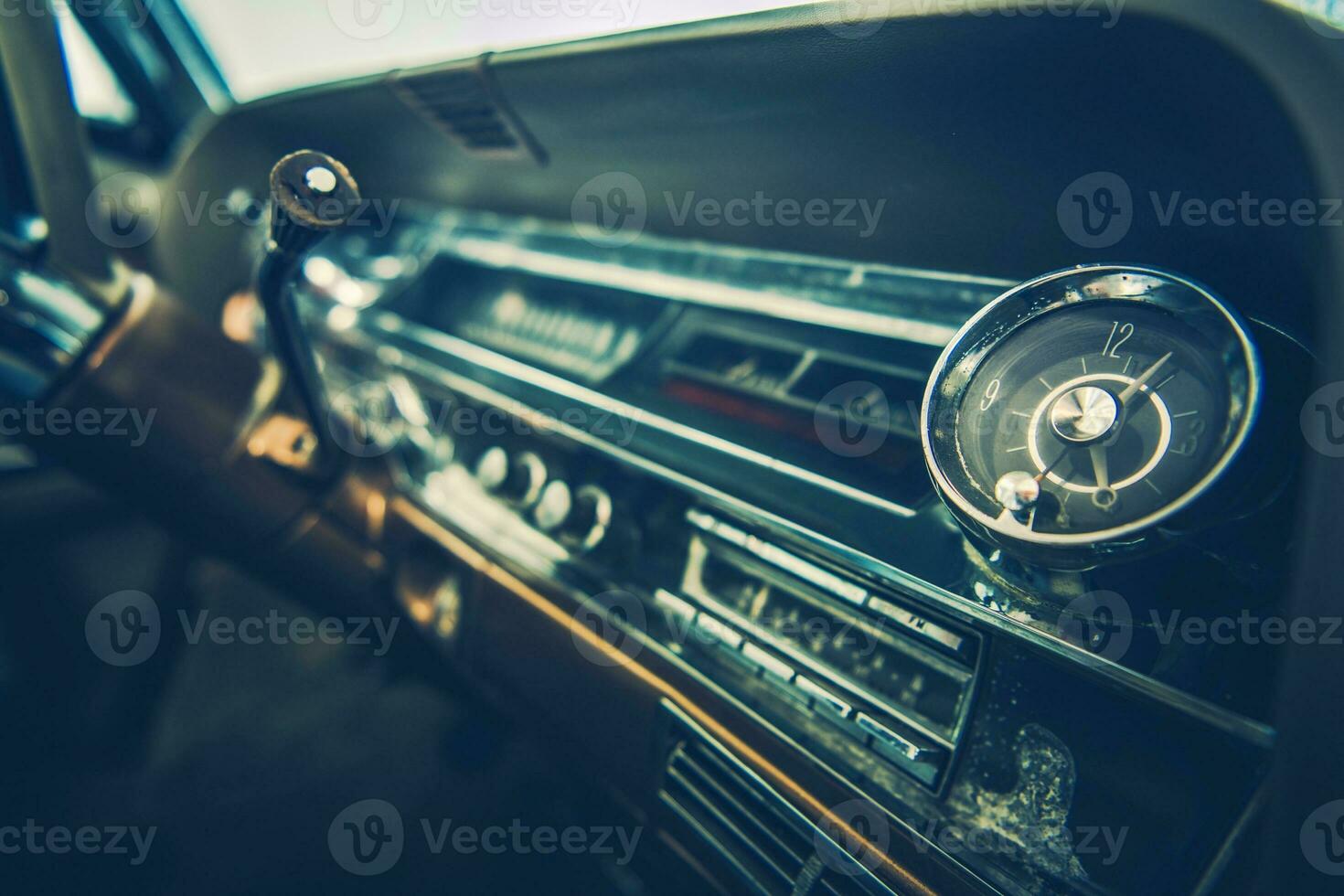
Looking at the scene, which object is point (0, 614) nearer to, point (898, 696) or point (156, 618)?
point (156, 618)

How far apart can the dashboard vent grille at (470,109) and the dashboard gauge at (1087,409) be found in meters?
0.85

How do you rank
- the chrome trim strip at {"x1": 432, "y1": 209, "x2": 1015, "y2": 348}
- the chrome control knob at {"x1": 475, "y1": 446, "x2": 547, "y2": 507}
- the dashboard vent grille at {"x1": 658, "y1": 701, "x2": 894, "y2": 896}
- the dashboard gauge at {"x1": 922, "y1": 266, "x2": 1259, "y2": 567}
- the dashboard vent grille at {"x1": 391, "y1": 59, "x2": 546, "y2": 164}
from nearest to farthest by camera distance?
the dashboard gauge at {"x1": 922, "y1": 266, "x2": 1259, "y2": 567} → the dashboard vent grille at {"x1": 658, "y1": 701, "x2": 894, "y2": 896} → the chrome trim strip at {"x1": 432, "y1": 209, "x2": 1015, "y2": 348} → the dashboard vent grille at {"x1": 391, "y1": 59, "x2": 546, "y2": 164} → the chrome control knob at {"x1": 475, "y1": 446, "x2": 547, "y2": 507}

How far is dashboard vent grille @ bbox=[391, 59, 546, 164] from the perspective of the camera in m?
1.03

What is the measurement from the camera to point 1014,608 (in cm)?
66

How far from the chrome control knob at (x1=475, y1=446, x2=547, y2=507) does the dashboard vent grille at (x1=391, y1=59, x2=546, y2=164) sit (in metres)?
0.59

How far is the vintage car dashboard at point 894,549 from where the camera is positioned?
A: 0.60 meters

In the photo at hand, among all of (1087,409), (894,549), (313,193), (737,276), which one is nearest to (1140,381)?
(1087,409)

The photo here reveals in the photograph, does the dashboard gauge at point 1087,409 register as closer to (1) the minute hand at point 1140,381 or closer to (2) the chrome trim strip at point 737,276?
(1) the minute hand at point 1140,381

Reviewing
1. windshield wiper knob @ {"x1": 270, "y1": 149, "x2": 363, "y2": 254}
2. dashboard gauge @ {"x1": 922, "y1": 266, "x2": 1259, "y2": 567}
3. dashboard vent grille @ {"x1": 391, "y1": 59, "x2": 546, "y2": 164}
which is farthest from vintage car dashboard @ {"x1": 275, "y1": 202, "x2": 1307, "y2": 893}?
windshield wiper knob @ {"x1": 270, "y1": 149, "x2": 363, "y2": 254}

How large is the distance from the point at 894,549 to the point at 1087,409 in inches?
9.9

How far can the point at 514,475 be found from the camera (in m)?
1.22

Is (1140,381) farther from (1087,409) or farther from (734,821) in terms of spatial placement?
(734,821)

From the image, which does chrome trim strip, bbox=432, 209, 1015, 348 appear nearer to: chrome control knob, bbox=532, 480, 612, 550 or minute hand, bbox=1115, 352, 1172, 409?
minute hand, bbox=1115, 352, 1172, 409

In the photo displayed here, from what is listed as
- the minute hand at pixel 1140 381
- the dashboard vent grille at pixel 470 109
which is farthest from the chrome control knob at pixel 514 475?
the minute hand at pixel 1140 381
